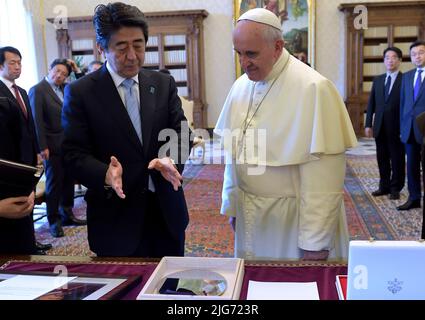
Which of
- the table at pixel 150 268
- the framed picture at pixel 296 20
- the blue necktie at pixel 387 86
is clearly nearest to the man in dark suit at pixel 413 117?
the blue necktie at pixel 387 86

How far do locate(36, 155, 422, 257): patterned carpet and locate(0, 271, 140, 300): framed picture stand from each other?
281cm

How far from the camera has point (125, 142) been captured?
1884 mm

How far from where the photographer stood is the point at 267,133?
218 centimetres

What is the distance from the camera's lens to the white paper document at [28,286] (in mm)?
1224

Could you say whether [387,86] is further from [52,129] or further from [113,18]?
[113,18]

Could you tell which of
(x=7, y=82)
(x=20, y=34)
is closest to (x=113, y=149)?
(x=7, y=82)

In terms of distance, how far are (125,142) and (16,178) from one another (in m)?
0.45

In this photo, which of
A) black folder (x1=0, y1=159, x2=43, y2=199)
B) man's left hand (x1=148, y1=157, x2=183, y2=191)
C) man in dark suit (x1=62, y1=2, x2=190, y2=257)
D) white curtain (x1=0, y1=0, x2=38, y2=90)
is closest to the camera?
black folder (x1=0, y1=159, x2=43, y2=199)

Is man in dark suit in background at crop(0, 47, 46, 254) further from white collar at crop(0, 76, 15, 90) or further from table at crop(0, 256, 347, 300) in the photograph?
white collar at crop(0, 76, 15, 90)

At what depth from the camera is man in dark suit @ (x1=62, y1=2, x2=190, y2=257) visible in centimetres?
183

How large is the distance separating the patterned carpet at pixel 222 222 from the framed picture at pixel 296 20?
16.2 ft

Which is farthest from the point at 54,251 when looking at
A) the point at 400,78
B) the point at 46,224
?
the point at 400,78

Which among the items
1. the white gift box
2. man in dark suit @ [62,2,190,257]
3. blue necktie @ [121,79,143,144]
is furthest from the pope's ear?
the white gift box
